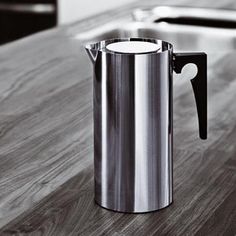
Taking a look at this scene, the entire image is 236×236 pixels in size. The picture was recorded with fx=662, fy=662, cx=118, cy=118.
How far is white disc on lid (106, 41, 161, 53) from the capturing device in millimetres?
760

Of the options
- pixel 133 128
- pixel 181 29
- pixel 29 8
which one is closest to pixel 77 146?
pixel 133 128

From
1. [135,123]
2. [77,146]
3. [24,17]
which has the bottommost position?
[24,17]

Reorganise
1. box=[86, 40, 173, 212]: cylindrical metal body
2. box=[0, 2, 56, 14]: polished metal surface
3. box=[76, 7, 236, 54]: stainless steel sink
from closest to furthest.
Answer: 1. box=[86, 40, 173, 212]: cylindrical metal body
2. box=[76, 7, 236, 54]: stainless steel sink
3. box=[0, 2, 56, 14]: polished metal surface

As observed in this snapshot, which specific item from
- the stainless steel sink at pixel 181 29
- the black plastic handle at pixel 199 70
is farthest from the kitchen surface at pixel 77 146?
the black plastic handle at pixel 199 70

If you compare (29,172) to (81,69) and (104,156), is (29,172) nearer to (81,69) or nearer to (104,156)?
(104,156)

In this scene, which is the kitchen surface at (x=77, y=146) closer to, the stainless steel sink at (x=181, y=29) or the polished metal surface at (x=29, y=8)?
the stainless steel sink at (x=181, y=29)

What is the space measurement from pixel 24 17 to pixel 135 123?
9.89ft

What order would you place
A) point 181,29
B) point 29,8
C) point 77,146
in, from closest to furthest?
point 77,146
point 181,29
point 29,8

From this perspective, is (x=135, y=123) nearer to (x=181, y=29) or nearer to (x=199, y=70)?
(x=199, y=70)

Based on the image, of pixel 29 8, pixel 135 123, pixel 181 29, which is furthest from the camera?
pixel 29 8

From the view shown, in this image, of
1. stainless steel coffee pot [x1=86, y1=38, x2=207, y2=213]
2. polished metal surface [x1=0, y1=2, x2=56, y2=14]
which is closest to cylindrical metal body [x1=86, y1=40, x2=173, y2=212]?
stainless steel coffee pot [x1=86, y1=38, x2=207, y2=213]

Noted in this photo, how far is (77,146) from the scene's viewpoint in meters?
1.00

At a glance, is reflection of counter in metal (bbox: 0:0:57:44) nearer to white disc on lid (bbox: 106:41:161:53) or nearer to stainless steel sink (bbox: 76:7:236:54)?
stainless steel sink (bbox: 76:7:236:54)

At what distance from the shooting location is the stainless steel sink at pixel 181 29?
169 cm
